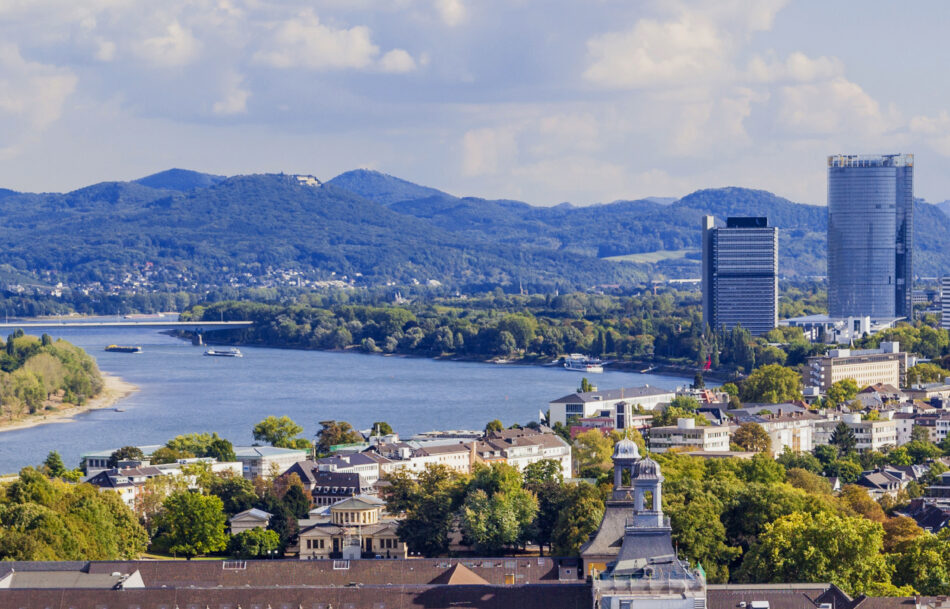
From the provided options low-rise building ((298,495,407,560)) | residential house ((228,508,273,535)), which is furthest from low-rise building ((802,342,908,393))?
residential house ((228,508,273,535))

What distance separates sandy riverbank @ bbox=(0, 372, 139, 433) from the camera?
53781 mm

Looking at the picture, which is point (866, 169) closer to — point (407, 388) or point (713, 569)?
point (407, 388)

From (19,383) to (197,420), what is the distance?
8.64 m

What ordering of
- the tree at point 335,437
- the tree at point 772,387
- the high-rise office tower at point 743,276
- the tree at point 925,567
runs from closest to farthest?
the tree at point 925,567 → the tree at point 335,437 → the tree at point 772,387 → the high-rise office tower at point 743,276

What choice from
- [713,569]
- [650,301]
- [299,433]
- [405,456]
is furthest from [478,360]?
[713,569]

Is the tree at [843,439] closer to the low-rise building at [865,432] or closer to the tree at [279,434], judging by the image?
the low-rise building at [865,432]

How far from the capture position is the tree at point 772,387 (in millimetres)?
55156

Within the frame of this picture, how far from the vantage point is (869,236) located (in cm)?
10681

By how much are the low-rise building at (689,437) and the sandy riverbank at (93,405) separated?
68.5 feet

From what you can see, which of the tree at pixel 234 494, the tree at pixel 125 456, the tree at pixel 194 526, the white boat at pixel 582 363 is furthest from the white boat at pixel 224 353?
the tree at pixel 194 526

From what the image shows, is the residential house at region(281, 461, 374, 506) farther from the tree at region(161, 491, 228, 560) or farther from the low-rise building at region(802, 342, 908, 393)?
the low-rise building at region(802, 342, 908, 393)

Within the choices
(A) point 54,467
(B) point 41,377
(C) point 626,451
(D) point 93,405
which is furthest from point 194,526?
(B) point 41,377

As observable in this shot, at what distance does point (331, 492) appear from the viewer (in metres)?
33.6

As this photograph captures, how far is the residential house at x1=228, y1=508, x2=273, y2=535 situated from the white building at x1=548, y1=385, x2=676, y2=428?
A: 1802 centimetres
